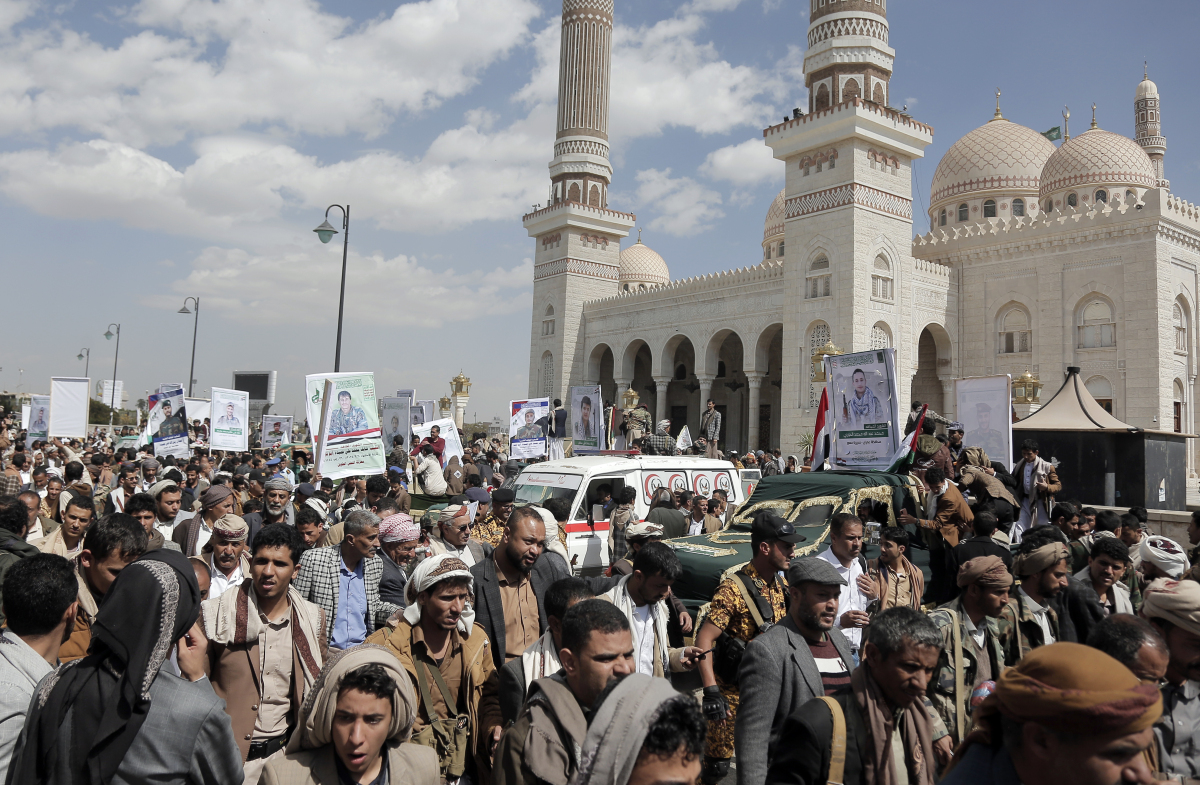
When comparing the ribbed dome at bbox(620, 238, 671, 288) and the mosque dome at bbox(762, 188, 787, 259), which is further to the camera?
the ribbed dome at bbox(620, 238, 671, 288)

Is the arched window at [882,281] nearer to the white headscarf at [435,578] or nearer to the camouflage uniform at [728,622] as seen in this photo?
the camouflage uniform at [728,622]

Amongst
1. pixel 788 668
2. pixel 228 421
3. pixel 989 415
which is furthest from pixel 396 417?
pixel 788 668

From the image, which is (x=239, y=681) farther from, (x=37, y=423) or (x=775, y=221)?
(x=775, y=221)

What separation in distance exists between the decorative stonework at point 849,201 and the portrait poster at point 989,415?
45.8ft

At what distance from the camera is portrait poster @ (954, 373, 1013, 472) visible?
1038 centimetres

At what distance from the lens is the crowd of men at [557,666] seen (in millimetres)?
1703

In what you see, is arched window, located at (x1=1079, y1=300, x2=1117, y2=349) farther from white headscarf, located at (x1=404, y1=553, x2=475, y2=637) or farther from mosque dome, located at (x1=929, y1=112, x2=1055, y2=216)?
white headscarf, located at (x1=404, y1=553, x2=475, y2=637)

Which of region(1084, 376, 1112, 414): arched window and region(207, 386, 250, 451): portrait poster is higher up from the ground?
region(1084, 376, 1112, 414): arched window

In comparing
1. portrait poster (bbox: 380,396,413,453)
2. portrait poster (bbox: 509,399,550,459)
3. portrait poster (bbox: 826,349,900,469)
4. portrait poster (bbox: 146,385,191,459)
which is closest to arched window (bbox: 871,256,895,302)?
portrait poster (bbox: 509,399,550,459)

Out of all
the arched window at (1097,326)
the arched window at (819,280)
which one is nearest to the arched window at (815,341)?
the arched window at (819,280)

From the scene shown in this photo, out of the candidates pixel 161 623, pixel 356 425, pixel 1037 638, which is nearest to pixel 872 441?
pixel 1037 638

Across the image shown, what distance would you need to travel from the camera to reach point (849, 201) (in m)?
23.5

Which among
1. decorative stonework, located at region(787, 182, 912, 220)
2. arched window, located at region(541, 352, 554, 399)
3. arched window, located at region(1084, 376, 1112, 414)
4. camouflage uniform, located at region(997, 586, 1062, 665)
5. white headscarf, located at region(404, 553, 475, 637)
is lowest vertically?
camouflage uniform, located at region(997, 586, 1062, 665)

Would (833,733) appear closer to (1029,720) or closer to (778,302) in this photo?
(1029,720)
